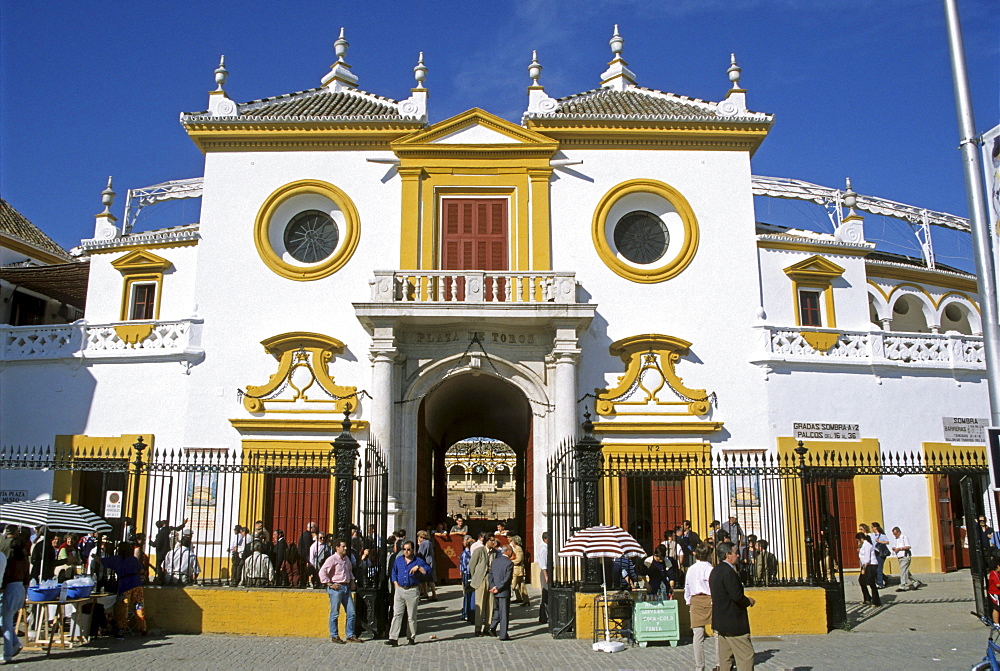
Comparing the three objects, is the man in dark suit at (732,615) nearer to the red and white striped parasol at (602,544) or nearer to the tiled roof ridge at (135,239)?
the red and white striped parasol at (602,544)

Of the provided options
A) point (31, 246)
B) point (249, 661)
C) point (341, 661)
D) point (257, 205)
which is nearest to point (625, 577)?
point (341, 661)

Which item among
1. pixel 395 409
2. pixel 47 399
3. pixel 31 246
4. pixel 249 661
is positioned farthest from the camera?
pixel 31 246

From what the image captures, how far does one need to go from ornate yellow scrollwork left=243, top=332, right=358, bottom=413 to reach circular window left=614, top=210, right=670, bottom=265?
7.44m

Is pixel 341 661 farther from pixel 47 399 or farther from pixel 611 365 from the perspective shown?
pixel 47 399

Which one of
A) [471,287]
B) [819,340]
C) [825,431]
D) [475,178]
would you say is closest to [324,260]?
[471,287]

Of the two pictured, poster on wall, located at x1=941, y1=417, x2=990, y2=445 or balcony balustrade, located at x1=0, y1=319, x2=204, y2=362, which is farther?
poster on wall, located at x1=941, y1=417, x2=990, y2=445

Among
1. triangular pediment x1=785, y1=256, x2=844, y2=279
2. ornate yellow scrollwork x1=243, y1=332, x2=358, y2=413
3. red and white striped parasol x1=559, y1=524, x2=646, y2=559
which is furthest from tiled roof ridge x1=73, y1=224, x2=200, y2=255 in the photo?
triangular pediment x1=785, y1=256, x2=844, y2=279

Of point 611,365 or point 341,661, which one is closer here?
point 341,661

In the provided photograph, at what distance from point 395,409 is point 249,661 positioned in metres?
8.31

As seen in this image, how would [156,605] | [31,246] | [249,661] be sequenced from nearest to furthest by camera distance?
[249,661], [156,605], [31,246]

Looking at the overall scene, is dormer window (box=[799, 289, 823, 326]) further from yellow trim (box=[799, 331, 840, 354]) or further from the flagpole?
the flagpole

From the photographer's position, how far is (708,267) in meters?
20.8

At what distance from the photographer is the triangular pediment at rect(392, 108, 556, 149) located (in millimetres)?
20781

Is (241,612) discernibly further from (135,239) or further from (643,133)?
(643,133)
